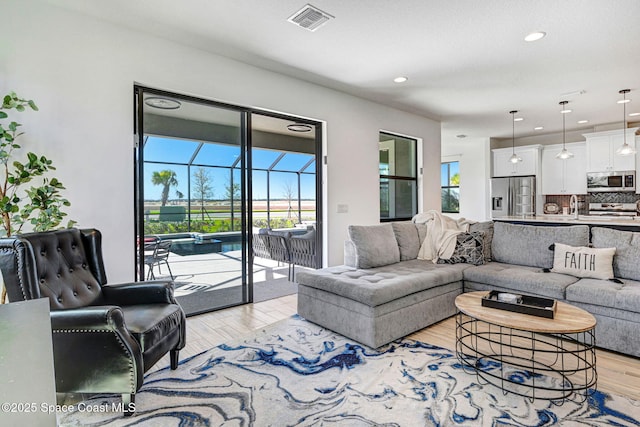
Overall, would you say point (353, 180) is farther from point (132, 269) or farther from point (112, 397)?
point (112, 397)

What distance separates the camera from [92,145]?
2.83m

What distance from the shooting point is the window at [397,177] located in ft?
18.5

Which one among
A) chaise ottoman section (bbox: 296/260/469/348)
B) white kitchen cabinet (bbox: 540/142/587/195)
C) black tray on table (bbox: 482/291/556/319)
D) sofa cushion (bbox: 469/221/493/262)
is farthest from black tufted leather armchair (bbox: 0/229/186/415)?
white kitchen cabinet (bbox: 540/142/587/195)

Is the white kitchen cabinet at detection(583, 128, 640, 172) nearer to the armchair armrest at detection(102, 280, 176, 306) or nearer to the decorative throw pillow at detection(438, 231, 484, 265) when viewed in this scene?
the decorative throw pillow at detection(438, 231, 484, 265)

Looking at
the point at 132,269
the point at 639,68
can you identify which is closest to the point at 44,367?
the point at 132,269

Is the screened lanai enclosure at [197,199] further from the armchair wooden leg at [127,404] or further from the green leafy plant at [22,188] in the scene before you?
the armchair wooden leg at [127,404]

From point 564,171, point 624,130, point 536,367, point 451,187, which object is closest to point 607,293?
point 536,367

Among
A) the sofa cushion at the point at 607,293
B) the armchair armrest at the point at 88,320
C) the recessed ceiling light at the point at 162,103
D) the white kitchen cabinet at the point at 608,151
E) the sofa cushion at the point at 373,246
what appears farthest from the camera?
the white kitchen cabinet at the point at 608,151

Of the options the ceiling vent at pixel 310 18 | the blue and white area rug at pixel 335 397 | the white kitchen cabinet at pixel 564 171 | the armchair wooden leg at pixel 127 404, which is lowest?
the blue and white area rug at pixel 335 397

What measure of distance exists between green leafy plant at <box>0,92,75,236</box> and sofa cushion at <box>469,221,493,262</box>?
4.05 metres

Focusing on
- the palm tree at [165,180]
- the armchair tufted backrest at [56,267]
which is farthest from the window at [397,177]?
the armchair tufted backrest at [56,267]

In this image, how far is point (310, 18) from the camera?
282cm

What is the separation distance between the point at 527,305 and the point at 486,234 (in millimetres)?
1939

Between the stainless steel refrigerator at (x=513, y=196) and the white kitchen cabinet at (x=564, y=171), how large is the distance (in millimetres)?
319
